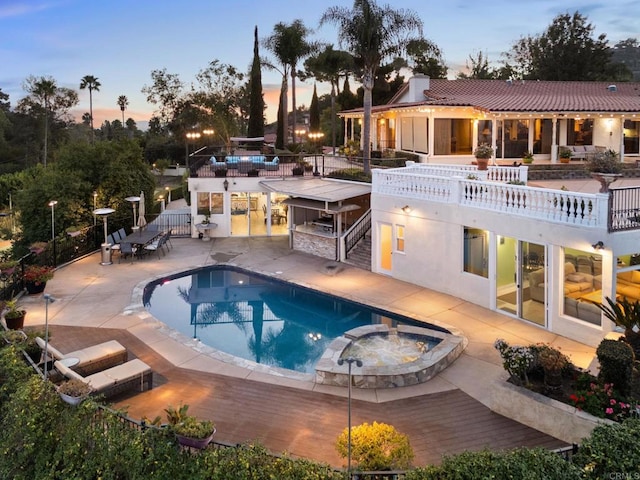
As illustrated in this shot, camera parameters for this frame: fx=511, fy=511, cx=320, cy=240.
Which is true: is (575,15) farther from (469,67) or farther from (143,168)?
(143,168)

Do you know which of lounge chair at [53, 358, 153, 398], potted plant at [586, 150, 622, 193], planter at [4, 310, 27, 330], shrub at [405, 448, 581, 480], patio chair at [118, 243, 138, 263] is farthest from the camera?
patio chair at [118, 243, 138, 263]

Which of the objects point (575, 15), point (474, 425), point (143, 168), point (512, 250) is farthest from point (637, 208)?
point (575, 15)

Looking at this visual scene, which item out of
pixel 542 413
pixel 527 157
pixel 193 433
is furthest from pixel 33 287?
pixel 527 157

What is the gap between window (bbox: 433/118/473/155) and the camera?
87.7 ft

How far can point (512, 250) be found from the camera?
14164 mm

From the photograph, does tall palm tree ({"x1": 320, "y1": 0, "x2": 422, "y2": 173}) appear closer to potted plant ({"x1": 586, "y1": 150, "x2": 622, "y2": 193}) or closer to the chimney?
the chimney

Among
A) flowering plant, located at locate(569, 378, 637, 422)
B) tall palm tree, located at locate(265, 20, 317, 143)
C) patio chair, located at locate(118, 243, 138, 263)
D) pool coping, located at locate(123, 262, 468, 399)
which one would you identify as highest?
tall palm tree, located at locate(265, 20, 317, 143)

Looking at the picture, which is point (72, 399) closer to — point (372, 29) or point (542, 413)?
point (542, 413)

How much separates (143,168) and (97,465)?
2174 cm

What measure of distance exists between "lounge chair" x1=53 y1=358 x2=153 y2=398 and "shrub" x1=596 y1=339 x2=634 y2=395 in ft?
26.3

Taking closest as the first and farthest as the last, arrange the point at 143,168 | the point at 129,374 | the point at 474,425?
the point at 474,425 < the point at 129,374 < the point at 143,168


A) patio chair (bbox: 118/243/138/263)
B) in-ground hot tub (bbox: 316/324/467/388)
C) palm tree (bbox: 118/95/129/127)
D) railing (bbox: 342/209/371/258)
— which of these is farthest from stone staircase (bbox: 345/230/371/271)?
palm tree (bbox: 118/95/129/127)

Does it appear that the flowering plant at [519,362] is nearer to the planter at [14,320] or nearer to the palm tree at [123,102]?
the planter at [14,320]

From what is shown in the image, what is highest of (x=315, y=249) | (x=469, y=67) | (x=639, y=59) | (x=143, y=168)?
(x=639, y=59)
